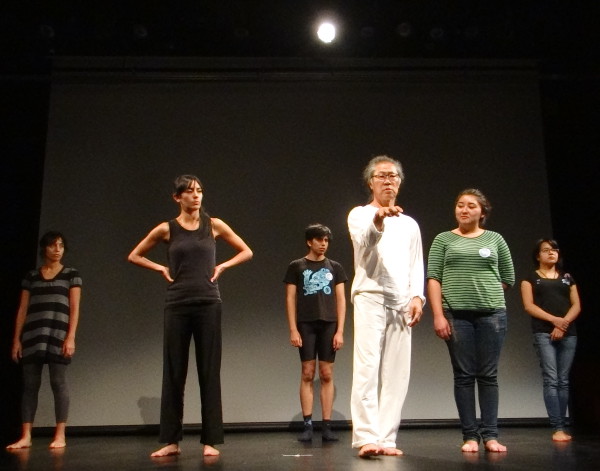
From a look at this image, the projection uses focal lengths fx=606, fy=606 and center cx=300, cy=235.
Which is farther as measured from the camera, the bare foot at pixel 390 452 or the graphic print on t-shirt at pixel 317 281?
the graphic print on t-shirt at pixel 317 281

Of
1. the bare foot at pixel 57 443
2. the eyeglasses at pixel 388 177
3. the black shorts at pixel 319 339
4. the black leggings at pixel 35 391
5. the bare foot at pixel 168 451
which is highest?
the eyeglasses at pixel 388 177

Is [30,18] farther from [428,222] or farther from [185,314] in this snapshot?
[428,222]

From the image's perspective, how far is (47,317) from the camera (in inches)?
153

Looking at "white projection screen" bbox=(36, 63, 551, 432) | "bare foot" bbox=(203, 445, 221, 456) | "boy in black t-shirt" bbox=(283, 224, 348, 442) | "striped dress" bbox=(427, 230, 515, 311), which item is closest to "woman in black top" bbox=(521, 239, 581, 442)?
"striped dress" bbox=(427, 230, 515, 311)

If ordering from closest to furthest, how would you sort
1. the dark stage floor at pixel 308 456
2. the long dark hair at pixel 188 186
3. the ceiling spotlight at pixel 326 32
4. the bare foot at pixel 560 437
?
the dark stage floor at pixel 308 456 → the long dark hair at pixel 188 186 → the bare foot at pixel 560 437 → the ceiling spotlight at pixel 326 32

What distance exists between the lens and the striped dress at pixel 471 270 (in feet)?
10.3

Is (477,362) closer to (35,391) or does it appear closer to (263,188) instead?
(263,188)

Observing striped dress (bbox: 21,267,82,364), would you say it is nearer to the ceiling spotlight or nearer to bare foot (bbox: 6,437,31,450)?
bare foot (bbox: 6,437,31,450)

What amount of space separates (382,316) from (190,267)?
3.37 ft

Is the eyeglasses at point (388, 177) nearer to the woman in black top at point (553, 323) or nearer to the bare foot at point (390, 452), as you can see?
the bare foot at point (390, 452)

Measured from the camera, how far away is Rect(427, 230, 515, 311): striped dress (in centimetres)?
313

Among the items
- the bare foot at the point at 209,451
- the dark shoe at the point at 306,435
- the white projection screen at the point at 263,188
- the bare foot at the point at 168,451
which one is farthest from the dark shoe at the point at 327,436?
the bare foot at the point at 168,451

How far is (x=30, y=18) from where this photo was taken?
184 inches

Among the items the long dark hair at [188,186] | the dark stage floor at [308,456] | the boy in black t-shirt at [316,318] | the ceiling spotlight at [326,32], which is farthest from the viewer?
the ceiling spotlight at [326,32]
